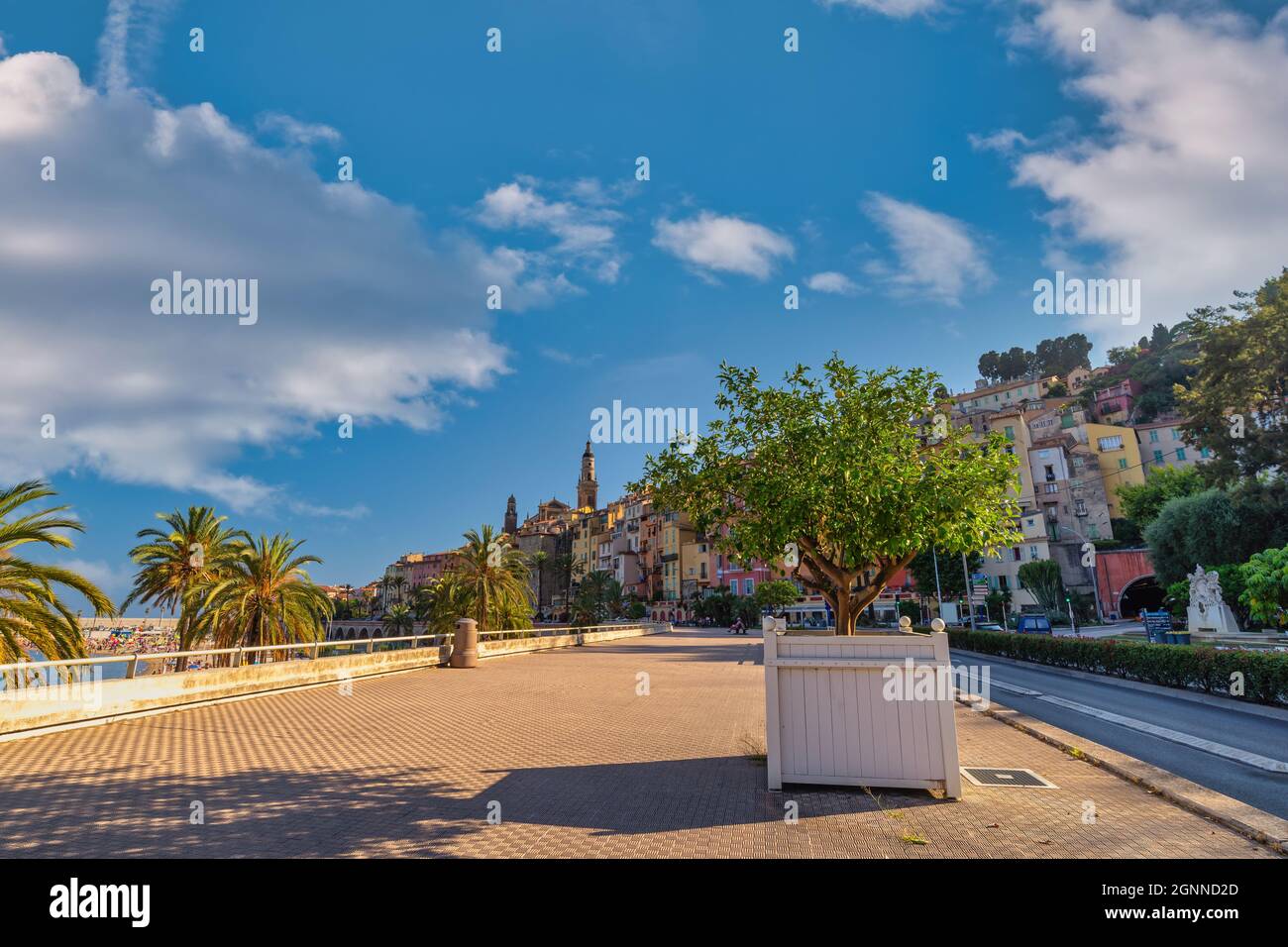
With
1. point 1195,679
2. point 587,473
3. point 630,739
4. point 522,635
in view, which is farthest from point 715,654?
point 587,473

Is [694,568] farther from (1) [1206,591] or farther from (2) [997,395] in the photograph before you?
(1) [1206,591]

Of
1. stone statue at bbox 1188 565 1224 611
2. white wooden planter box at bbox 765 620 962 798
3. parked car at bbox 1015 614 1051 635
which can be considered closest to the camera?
white wooden planter box at bbox 765 620 962 798

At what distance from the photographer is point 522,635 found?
121 feet

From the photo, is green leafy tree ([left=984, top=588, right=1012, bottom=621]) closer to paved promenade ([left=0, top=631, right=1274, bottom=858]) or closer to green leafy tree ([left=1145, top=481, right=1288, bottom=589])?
green leafy tree ([left=1145, top=481, right=1288, bottom=589])

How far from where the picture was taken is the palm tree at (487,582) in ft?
113

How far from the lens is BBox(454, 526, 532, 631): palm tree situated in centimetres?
3459

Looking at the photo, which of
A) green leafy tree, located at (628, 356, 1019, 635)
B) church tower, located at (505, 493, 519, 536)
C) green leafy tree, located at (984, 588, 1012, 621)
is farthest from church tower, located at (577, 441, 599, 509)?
green leafy tree, located at (628, 356, 1019, 635)

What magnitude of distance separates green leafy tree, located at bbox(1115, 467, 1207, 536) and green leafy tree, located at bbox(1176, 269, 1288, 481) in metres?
22.1

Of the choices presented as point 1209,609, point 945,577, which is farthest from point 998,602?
point 1209,609

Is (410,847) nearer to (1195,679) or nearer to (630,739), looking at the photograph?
(630,739)

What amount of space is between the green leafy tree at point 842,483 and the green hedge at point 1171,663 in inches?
454

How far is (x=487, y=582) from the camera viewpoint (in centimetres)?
3475

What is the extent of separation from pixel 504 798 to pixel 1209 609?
3933 centimetres
